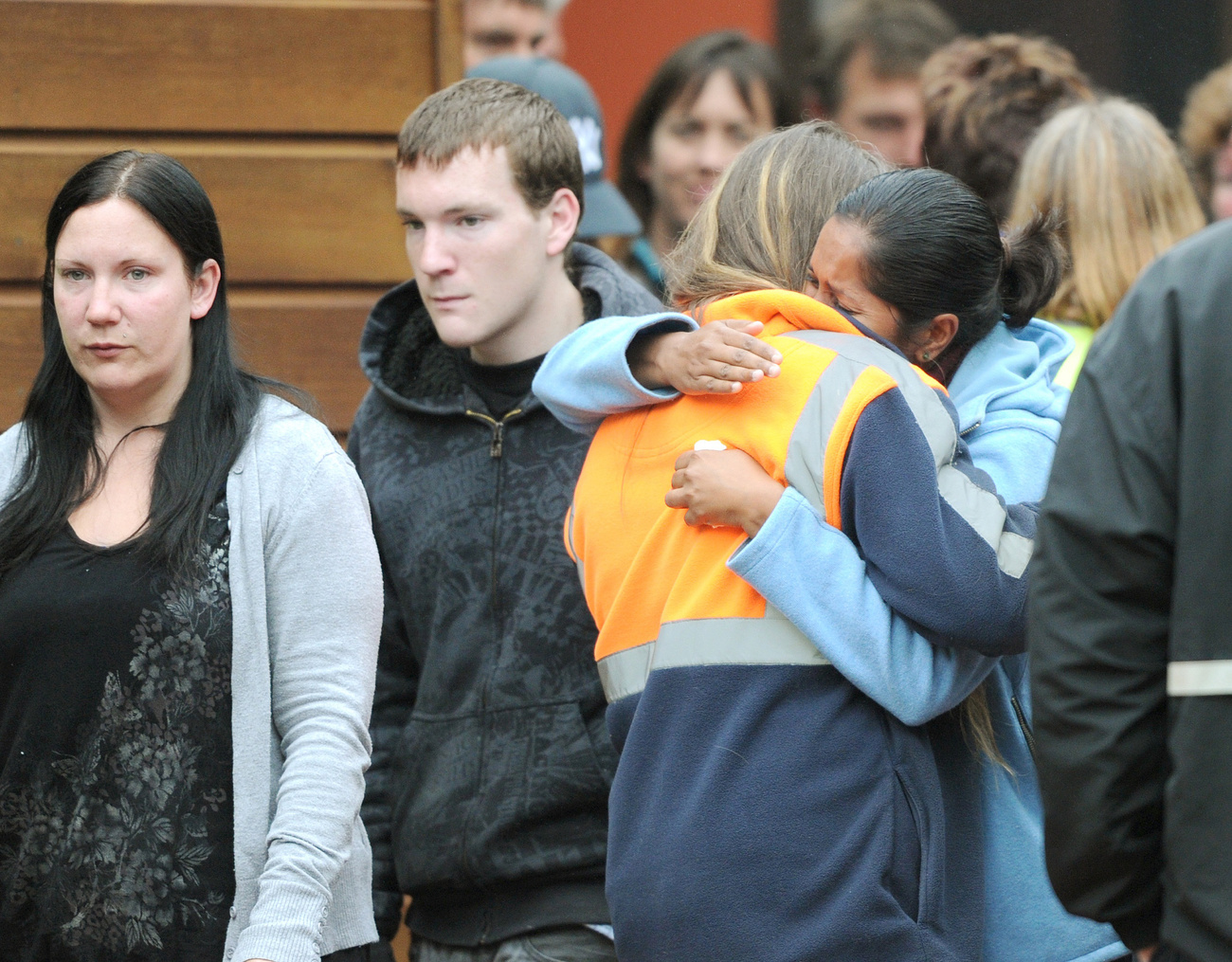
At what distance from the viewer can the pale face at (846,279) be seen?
2.25 m

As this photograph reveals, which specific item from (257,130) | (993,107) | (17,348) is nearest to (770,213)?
(257,130)

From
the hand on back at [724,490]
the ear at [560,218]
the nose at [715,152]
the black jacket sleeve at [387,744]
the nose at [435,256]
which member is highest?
the nose at [715,152]

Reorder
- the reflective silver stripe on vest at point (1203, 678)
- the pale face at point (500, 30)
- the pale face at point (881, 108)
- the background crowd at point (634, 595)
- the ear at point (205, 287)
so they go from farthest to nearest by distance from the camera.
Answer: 1. the pale face at point (881, 108)
2. the pale face at point (500, 30)
3. the ear at point (205, 287)
4. the background crowd at point (634, 595)
5. the reflective silver stripe on vest at point (1203, 678)

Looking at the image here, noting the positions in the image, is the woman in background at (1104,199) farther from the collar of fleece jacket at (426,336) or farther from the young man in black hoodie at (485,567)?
the young man in black hoodie at (485,567)

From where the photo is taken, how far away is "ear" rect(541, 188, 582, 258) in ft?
10.2

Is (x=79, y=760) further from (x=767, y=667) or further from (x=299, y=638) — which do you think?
(x=767, y=667)

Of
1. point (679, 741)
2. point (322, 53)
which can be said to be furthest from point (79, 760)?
point (322, 53)

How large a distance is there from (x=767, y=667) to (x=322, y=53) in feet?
8.26

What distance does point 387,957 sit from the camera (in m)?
2.76

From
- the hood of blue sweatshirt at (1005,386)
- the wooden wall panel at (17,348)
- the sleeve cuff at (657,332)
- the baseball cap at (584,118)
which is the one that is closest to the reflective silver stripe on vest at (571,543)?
the sleeve cuff at (657,332)

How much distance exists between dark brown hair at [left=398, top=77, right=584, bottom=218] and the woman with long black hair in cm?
62

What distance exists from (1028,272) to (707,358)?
65cm

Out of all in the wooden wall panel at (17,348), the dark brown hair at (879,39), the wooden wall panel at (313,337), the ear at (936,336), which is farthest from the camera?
the dark brown hair at (879,39)

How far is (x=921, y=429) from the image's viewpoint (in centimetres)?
209
